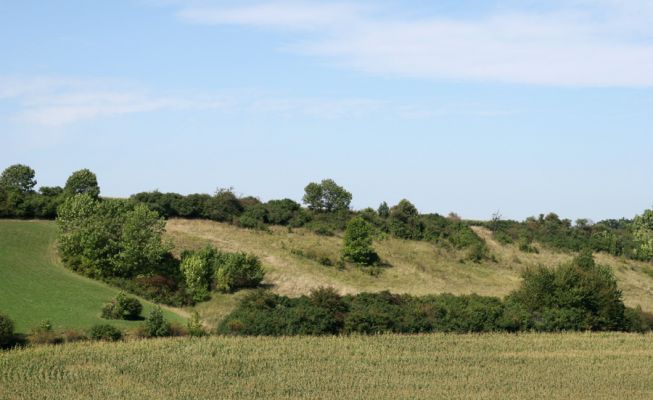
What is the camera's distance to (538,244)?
351 ft

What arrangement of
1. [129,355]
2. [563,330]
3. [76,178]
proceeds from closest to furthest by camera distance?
[129,355] < [563,330] < [76,178]

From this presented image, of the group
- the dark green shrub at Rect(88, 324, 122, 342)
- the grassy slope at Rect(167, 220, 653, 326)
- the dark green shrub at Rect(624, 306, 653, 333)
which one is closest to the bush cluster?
the grassy slope at Rect(167, 220, 653, 326)

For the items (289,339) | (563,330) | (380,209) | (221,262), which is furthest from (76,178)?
(563,330)

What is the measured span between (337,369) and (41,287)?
108 ft

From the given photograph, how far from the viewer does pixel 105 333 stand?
50.8 meters

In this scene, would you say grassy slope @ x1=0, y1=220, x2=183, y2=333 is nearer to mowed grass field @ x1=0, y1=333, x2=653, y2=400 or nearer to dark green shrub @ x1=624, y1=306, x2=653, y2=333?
mowed grass field @ x1=0, y1=333, x2=653, y2=400

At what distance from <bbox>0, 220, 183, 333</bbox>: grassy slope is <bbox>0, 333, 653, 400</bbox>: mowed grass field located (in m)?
11.2

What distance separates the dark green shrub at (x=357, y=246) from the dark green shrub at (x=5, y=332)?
138 feet

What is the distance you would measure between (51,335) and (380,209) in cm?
6477

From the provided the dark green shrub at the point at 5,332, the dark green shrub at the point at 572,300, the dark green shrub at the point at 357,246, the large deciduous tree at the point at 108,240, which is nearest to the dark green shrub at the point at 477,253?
the dark green shrub at the point at 357,246

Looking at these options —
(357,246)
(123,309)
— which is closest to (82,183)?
(357,246)

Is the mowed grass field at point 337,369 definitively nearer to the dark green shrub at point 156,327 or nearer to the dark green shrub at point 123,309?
the dark green shrub at point 156,327

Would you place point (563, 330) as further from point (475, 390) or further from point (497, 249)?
point (497, 249)

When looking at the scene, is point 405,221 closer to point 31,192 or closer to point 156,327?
point 31,192
